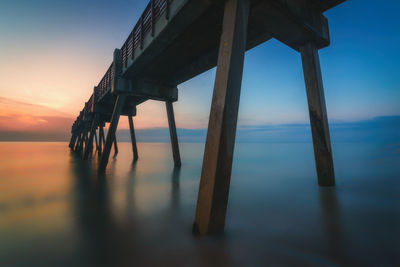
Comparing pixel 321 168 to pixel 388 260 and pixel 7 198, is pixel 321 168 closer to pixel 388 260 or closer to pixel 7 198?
pixel 388 260

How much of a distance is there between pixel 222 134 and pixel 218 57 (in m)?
1.20

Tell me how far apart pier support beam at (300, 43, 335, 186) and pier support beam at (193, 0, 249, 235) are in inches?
139

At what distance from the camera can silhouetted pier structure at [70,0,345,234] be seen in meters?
2.46

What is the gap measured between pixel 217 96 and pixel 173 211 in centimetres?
255

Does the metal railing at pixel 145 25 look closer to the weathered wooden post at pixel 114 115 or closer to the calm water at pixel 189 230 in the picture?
the weathered wooden post at pixel 114 115

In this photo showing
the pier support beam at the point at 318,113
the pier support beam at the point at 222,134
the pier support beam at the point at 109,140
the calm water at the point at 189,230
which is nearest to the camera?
the calm water at the point at 189,230

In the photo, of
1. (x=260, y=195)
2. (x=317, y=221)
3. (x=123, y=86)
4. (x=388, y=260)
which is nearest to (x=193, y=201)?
(x=260, y=195)

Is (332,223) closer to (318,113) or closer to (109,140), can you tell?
(318,113)

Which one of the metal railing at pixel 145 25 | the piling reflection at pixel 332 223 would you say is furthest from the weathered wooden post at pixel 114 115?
the piling reflection at pixel 332 223

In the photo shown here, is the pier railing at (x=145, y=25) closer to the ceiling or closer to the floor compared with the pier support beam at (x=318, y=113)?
closer to the ceiling

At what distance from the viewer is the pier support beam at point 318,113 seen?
193 inches

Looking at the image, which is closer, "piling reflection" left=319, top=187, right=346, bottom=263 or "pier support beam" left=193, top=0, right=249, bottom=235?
"piling reflection" left=319, top=187, right=346, bottom=263

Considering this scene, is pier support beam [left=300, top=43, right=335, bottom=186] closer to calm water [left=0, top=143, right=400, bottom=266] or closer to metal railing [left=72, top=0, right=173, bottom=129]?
calm water [left=0, top=143, right=400, bottom=266]

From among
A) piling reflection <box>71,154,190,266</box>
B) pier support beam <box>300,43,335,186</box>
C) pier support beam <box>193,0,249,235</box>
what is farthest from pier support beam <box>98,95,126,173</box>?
pier support beam <box>300,43,335,186</box>
